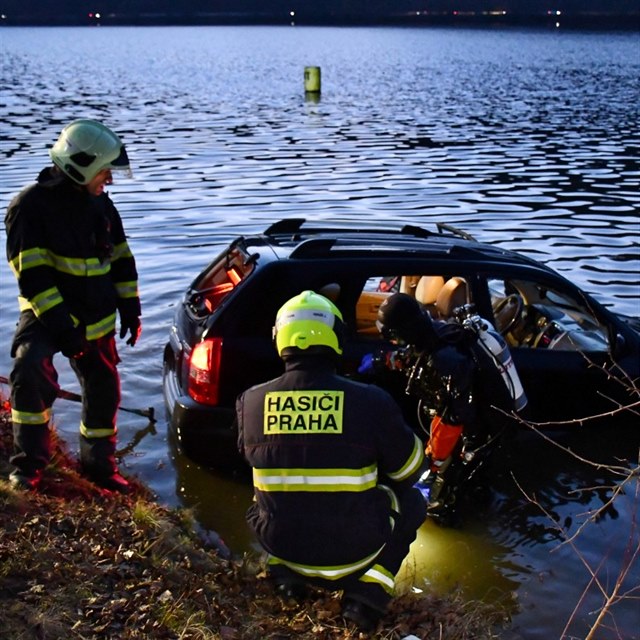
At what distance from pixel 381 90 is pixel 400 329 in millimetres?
37579

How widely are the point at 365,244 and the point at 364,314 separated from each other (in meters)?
0.52

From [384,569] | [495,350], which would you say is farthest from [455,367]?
[384,569]

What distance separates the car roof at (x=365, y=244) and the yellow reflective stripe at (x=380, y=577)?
258 cm

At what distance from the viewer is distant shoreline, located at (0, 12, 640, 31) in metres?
115

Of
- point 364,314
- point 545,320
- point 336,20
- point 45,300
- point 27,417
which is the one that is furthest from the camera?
point 336,20

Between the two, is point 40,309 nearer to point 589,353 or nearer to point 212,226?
point 589,353

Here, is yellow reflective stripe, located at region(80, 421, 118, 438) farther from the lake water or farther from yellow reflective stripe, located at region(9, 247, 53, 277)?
yellow reflective stripe, located at region(9, 247, 53, 277)

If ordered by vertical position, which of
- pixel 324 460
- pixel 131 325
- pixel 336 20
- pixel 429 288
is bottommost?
pixel 336 20

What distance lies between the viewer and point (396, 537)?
4.52 meters

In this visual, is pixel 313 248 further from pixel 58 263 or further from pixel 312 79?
pixel 312 79

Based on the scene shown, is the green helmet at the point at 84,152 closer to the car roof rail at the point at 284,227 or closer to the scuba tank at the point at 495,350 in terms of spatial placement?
the car roof rail at the point at 284,227

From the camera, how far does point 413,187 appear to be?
65.1ft

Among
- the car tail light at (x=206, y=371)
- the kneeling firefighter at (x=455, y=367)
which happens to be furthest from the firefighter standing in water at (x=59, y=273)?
the kneeling firefighter at (x=455, y=367)

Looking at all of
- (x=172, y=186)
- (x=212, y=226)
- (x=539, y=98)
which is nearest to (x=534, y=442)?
(x=212, y=226)
